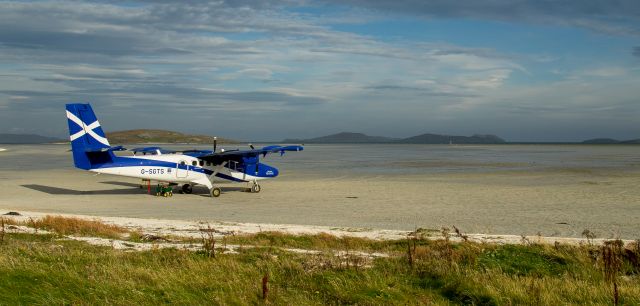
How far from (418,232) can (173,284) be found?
919cm

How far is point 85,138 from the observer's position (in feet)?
83.1

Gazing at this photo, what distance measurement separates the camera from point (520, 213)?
22062mm

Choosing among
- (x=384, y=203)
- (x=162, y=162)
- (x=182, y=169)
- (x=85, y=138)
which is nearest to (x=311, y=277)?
(x=384, y=203)

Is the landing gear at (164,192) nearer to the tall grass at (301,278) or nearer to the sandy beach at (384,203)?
the sandy beach at (384,203)

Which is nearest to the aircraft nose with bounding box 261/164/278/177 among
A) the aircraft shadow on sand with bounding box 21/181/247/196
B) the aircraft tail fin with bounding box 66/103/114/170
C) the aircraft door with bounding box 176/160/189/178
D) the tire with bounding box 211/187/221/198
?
the aircraft shadow on sand with bounding box 21/181/247/196

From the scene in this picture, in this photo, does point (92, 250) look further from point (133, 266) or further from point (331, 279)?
point (331, 279)

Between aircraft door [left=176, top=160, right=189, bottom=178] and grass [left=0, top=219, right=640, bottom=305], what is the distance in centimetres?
1615

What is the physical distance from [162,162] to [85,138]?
11.7ft

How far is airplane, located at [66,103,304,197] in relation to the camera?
83.0ft

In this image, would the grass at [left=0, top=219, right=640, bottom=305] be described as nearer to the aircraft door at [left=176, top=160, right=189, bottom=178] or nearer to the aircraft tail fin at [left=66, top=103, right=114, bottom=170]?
the aircraft tail fin at [left=66, top=103, right=114, bottom=170]

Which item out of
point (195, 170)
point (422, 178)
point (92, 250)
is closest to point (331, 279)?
point (92, 250)

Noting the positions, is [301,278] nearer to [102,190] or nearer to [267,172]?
[267,172]

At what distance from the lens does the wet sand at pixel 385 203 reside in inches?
772

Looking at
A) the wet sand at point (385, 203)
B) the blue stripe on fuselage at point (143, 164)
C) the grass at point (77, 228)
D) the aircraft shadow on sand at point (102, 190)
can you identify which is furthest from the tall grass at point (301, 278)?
the aircraft shadow on sand at point (102, 190)
